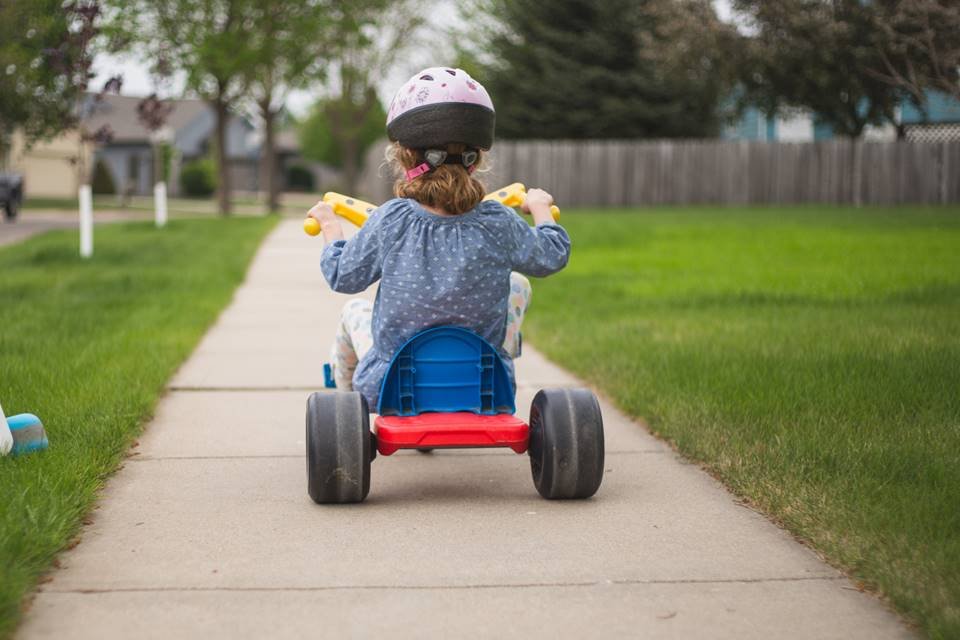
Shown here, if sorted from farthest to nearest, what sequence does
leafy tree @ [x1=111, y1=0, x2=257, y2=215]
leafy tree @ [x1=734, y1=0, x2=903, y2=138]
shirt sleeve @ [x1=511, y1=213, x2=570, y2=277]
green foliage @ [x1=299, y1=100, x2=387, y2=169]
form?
green foliage @ [x1=299, y1=100, x2=387, y2=169] → leafy tree @ [x1=111, y1=0, x2=257, y2=215] → leafy tree @ [x1=734, y1=0, x2=903, y2=138] → shirt sleeve @ [x1=511, y1=213, x2=570, y2=277]

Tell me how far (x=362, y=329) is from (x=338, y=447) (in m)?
0.73

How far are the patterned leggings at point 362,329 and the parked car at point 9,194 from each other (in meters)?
25.1

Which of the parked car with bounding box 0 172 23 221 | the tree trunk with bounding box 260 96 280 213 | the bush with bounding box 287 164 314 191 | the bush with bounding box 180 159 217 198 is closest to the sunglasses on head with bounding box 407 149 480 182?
the parked car with bounding box 0 172 23 221

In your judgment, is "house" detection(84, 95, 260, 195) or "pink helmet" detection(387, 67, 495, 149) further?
"house" detection(84, 95, 260, 195)

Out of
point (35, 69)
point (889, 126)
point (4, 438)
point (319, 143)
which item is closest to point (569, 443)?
point (4, 438)

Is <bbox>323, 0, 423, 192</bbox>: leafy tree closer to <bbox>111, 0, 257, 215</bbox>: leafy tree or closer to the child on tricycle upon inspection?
<bbox>111, 0, 257, 215</bbox>: leafy tree

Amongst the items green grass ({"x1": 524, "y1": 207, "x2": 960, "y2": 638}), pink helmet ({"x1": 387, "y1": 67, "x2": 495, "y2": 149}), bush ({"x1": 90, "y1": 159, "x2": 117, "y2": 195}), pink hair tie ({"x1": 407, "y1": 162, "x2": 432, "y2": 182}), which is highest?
bush ({"x1": 90, "y1": 159, "x2": 117, "y2": 195})

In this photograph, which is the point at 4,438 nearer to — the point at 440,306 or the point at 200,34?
the point at 440,306

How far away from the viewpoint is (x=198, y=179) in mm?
67500

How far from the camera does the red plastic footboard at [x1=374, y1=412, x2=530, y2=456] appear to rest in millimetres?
4445

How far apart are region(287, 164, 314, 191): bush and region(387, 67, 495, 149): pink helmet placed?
79.5m

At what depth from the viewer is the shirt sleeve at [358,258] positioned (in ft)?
14.8

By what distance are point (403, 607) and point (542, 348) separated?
524 cm

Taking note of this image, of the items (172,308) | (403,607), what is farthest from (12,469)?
(172,308)
